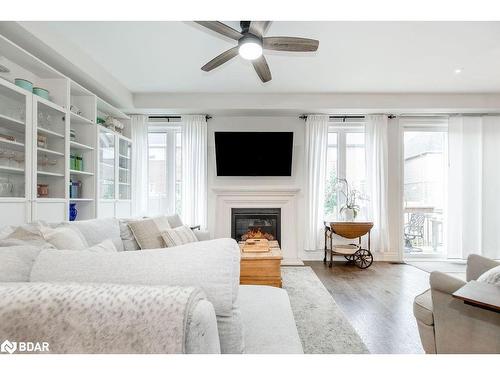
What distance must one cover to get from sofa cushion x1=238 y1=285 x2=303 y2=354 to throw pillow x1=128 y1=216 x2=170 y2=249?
1.44 m

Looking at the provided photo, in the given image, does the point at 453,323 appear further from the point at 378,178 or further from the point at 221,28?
the point at 378,178

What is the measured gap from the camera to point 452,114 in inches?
169

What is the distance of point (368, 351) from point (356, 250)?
239 centimetres

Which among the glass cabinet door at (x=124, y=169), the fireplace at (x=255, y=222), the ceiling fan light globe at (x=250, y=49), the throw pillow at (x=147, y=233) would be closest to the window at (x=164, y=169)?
the glass cabinet door at (x=124, y=169)

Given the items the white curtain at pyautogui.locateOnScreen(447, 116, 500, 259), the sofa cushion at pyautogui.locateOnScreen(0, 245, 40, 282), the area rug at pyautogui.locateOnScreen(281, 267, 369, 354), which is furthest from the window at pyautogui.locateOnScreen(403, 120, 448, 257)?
the sofa cushion at pyautogui.locateOnScreen(0, 245, 40, 282)

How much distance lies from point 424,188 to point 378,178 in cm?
95

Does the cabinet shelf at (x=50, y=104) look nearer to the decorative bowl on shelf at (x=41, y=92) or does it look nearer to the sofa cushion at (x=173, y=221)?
the decorative bowl on shelf at (x=41, y=92)

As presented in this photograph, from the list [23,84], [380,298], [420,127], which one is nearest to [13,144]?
[23,84]

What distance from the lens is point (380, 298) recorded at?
2711 mm

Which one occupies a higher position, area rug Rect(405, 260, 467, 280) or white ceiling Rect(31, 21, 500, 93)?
white ceiling Rect(31, 21, 500, 93)

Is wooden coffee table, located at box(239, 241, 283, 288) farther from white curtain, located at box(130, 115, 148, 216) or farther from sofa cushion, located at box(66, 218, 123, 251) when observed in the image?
white curtain, located at box(130, 115, 148, 216)

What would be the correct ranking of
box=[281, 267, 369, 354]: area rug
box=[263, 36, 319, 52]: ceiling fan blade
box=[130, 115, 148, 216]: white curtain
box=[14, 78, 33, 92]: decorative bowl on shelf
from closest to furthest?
box=[281, 267, 369, 354]: area rug → box=[263, 36, 319, 52]: ceiling fan blade → box=[14, 78, 33, 92]: decorative bowl on shelf → box=[130, 115, 148, 216]: white curtain

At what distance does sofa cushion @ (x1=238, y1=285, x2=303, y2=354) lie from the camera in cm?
89
